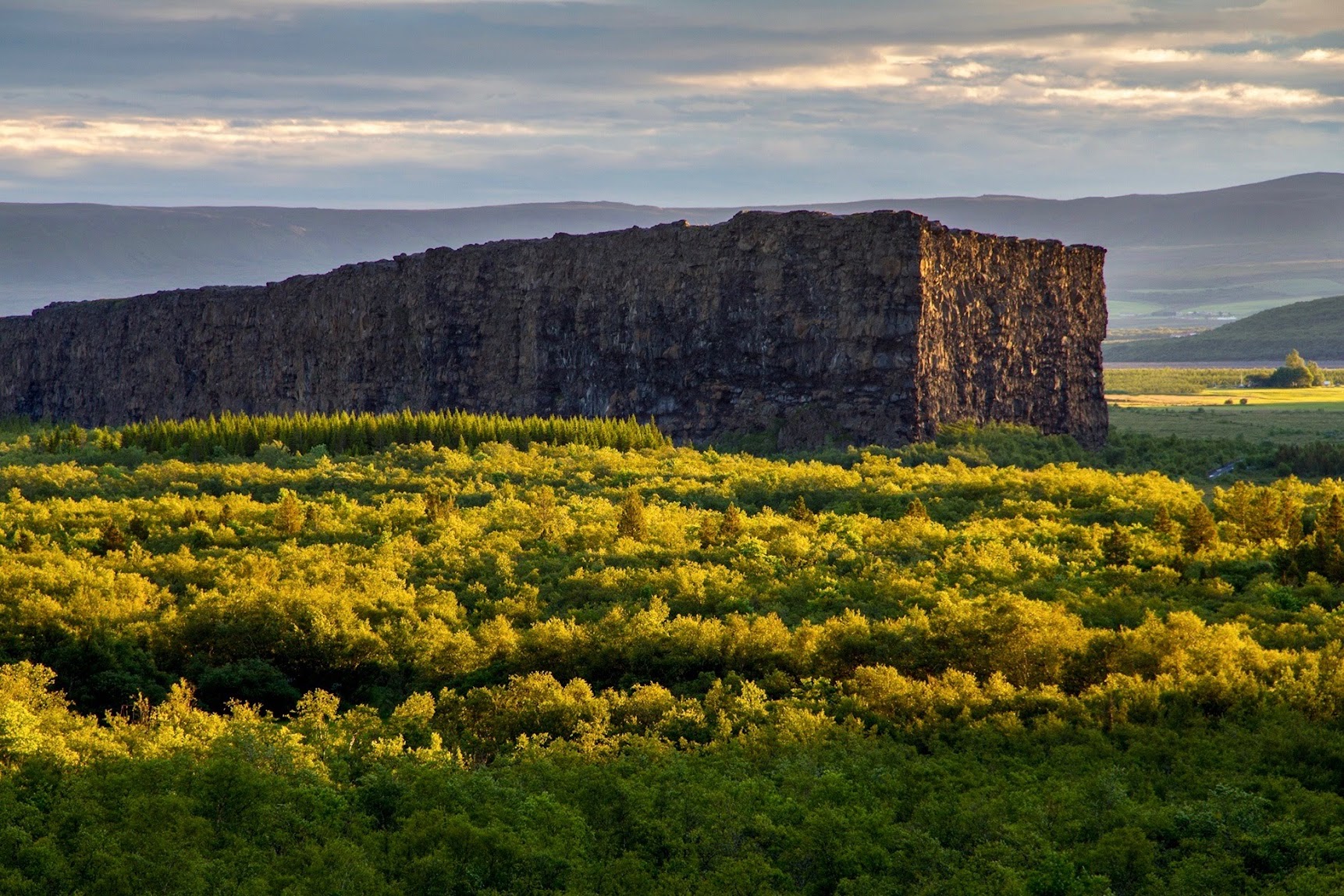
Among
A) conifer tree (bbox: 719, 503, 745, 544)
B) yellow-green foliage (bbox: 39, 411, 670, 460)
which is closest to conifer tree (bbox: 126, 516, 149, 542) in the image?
conifer tree (bbox: 719, 503, 745, 544)

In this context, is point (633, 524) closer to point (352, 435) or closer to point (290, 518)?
point (290, 518)

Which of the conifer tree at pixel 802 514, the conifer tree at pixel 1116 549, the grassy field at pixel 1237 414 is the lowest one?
the conifer tree at pixel 1116 549

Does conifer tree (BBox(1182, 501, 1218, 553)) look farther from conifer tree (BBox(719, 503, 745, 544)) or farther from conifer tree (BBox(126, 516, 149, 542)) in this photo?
conifer tree (BBox(126, 516, 149, 542))

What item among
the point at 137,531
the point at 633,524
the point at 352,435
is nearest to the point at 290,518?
the point at 137,531

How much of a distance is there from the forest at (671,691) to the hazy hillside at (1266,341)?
118 meters

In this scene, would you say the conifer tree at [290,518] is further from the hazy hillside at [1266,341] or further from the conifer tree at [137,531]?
the hazy hillside at [1266,341]

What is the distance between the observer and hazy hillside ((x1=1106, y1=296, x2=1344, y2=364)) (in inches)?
5212

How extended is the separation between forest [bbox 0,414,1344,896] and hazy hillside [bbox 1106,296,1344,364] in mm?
118142

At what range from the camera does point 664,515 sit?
75.8 feet

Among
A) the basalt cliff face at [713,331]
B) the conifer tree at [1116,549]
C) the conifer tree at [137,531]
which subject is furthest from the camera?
the basalt cliff face at [713,331]

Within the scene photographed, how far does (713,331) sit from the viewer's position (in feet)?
121

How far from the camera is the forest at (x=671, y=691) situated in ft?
36.9

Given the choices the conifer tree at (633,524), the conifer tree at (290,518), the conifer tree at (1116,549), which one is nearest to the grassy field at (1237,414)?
the conifer tree at (1116,549)

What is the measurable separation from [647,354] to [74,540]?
19878 mm
